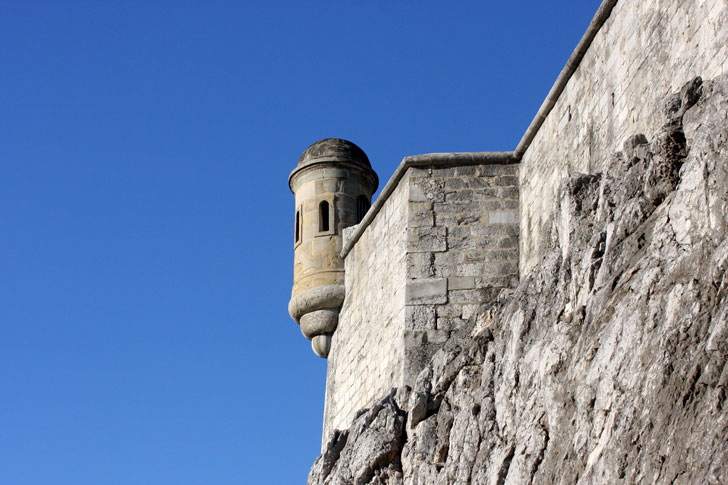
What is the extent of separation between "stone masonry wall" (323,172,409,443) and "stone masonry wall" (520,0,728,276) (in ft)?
4.54

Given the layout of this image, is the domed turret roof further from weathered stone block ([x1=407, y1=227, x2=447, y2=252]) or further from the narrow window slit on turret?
weathered stone block ([x1=407, y1=227, x2=447, y2=252])

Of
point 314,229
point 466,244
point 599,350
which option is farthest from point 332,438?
point 599,350

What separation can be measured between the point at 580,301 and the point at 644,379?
170cm

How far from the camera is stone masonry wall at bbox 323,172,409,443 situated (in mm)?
13136

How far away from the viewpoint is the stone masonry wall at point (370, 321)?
43.1ft

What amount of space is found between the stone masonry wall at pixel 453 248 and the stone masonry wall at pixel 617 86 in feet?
0.79

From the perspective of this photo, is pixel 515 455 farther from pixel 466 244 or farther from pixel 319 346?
pixel 319 346

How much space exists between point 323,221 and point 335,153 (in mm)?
A: 838

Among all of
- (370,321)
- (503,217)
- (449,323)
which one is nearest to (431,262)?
(449,323)

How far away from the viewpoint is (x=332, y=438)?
41.7 ft

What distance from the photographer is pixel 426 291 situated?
42.2ft

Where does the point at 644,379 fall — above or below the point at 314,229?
below

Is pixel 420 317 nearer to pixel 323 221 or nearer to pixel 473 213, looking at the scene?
pixel 473 213

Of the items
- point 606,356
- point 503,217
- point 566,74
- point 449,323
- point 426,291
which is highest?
point 566,74
